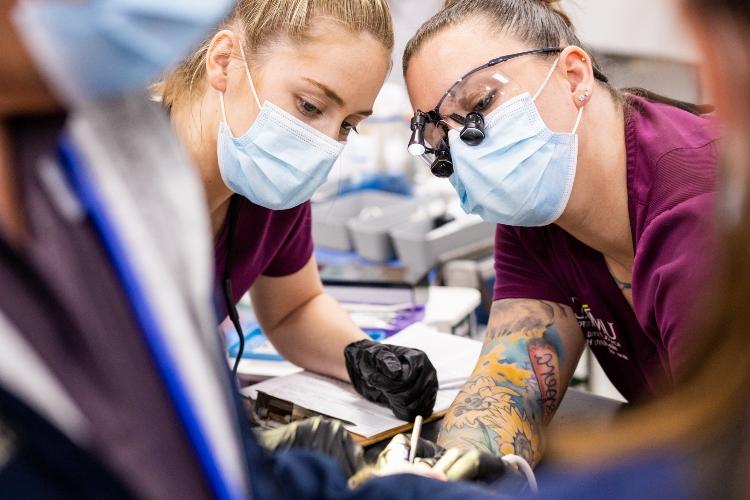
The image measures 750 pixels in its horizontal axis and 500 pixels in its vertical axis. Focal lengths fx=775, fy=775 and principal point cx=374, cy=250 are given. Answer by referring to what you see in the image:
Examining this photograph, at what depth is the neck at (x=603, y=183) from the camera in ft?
4.34

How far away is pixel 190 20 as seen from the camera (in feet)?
1.85

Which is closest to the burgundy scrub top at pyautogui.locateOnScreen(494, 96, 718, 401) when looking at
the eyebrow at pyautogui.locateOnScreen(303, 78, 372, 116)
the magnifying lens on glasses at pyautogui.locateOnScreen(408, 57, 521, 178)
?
the magnifying lens on glasses at pyautogui.locateOnScreen(408, 57, 521, 178)

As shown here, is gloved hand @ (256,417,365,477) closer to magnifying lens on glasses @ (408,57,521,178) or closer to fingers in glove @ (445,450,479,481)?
fingers in glove @ (445,450,479,481)

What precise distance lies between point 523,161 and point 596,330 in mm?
368

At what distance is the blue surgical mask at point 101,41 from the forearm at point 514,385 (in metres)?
0.87

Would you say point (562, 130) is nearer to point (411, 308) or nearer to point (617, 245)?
point (617, 245)

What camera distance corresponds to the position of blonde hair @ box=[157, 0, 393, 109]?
52.9 inches

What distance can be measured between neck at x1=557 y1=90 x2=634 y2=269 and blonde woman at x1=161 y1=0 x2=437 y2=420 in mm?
374

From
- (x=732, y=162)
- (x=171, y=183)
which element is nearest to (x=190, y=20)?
(x=171, y=183)

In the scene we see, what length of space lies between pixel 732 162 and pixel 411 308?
1371mm

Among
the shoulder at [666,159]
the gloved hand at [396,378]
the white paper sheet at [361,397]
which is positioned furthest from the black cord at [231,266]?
the shoulder at [666,159]

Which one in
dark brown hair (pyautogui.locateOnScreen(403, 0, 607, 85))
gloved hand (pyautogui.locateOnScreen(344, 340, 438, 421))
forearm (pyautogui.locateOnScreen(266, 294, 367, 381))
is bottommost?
forearm (pyautogui.locateOnScreen(266, 294, 367, 381))

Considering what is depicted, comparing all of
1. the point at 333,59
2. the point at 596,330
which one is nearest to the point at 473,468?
the point at 596,330

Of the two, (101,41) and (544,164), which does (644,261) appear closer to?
(544,164)
